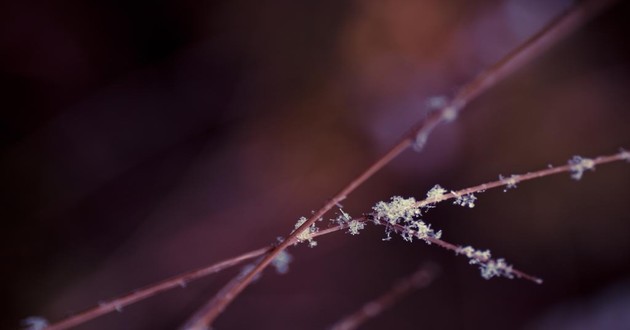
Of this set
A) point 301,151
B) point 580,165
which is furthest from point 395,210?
point 301,151

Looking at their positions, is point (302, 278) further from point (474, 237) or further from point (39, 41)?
point (39, 41)

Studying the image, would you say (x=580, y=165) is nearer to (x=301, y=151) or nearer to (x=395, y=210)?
(x=395, y=210)

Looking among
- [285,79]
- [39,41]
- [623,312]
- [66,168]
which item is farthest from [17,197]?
[623,312]

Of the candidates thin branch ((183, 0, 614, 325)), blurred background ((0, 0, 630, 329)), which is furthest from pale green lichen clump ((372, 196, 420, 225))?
blurred background ((0, 0, 630, 329))

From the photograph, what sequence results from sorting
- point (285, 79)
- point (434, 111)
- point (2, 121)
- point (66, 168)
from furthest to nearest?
point (285, 79) → point (66, 168) → point (2, 121) → point (434, 111)

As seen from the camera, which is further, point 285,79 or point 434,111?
point 285,79

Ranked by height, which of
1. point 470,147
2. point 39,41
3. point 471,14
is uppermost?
point 39,41

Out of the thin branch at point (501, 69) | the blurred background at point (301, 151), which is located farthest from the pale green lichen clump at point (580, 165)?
the blurred background at point (301, 151)

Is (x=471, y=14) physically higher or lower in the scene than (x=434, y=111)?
higher

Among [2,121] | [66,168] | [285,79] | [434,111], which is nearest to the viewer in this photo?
[434,111]
